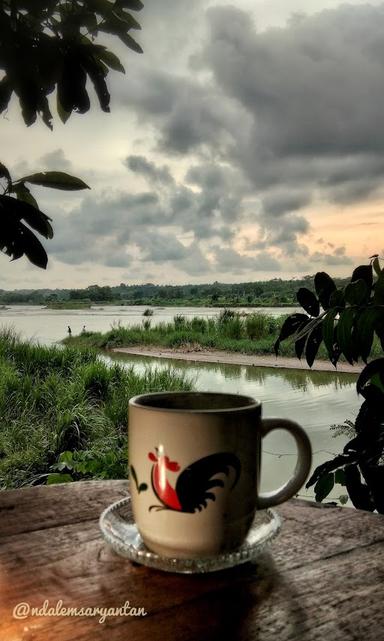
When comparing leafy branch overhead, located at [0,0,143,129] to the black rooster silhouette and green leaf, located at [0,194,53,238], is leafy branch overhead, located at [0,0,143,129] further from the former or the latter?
the black rooster silhouette

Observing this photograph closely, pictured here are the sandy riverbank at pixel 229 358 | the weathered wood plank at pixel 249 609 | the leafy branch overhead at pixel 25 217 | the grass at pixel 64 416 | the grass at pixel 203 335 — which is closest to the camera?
the weathered wood plank at pixel 249 609

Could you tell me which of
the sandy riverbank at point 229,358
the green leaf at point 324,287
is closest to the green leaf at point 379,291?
A: the green leaf at point 324,287

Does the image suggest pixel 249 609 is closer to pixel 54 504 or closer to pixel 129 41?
pixel 54 504

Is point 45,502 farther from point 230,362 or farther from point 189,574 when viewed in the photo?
point 230,362

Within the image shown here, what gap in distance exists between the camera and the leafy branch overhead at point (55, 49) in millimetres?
846

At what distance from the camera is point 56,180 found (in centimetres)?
87

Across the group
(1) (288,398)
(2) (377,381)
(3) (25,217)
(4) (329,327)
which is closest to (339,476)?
(2) (377,381)

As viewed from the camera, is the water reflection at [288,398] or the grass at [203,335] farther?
the grass at [203,335]

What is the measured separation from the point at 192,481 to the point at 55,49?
72 cm

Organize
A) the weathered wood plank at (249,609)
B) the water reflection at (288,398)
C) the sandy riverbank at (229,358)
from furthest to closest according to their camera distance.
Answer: the sandy riverbank at (229,358) → the water reflection at (288,398) → the weathered wood plank at (249,609)

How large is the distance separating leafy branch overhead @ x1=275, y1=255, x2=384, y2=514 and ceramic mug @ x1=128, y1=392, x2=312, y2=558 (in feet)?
1.14

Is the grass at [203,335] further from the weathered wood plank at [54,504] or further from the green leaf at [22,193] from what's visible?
the weathered wood plank at [54,504]

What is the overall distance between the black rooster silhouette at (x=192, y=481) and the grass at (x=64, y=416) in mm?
1700

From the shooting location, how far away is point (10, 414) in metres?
3.71
